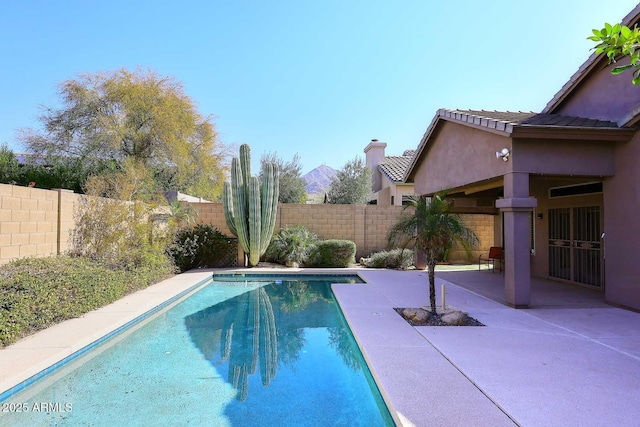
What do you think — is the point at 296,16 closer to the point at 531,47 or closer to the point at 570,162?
the point at 531,47

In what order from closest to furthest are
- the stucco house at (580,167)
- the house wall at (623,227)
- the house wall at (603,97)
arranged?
the house wall at (623,227)
the stucco house at (580,167)
the house wall at (603,97)

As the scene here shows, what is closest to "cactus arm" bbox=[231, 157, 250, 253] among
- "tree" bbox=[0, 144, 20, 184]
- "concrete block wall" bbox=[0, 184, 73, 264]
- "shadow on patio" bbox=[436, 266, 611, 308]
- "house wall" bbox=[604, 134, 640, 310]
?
"concrete block wall" bbox=[0, 184, 73, 264]

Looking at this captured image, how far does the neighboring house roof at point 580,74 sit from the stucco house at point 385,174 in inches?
369

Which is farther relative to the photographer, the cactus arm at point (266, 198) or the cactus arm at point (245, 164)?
the cactus arm at point (266, 198)

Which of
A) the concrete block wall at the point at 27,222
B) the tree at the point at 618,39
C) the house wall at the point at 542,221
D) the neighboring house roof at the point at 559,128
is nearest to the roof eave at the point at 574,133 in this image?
the neighboring house roof at the point at 559,128

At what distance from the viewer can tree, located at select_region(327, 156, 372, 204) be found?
22.5 metres

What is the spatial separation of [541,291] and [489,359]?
6009 mm

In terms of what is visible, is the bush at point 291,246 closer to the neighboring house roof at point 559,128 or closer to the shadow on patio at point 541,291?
the shadow on patio at point 541,291

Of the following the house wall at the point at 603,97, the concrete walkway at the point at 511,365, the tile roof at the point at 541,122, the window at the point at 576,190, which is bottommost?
the concrete walkway at the point at 511,365

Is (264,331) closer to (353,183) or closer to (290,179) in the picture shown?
(353,183)

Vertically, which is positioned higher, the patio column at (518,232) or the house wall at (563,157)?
the house wall at (563,157)

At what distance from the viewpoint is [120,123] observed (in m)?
20.6

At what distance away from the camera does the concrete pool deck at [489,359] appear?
378cm

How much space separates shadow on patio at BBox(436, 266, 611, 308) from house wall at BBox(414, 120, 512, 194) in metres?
2.96
